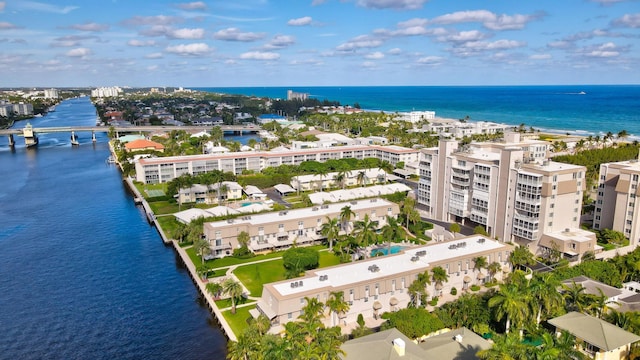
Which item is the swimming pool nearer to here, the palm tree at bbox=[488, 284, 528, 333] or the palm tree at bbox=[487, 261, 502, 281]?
the palm tree at bbox=[487, 261, 502, 281]

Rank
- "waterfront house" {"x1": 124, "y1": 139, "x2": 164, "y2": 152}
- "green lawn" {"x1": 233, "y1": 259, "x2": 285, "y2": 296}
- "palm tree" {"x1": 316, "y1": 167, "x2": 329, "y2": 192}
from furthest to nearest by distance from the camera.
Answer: "waterfront house" {"x1": 124, "y1": 139, "x2": 164, "y2": 152} < "palm tree" {"x1": 316, "y1": 167, "x2": 329, "y2": 192} < "green lawn" {"x1": 233, "y1": 259, "x2": 285, "y2": 296}

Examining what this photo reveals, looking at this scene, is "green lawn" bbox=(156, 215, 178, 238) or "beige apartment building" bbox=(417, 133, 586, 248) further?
"green lawn" bbox=(156, 215, 178, 238)

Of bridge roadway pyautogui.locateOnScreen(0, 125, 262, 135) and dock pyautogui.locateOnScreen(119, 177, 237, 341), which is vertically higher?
bridge roadway pyautogui.locateOnScreen(0, 125, 262, 135)

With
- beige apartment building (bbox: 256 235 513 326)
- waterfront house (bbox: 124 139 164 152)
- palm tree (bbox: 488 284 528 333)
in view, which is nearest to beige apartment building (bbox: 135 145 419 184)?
waterfront house (bbox: 124 139 164 152)

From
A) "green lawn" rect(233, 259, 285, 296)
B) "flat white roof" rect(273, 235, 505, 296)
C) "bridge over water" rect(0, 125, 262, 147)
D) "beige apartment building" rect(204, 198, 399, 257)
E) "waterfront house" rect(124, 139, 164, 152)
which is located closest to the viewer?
"flat white roof" rect(273, 235, 505, 296)

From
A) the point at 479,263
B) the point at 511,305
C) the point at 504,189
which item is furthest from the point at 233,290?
the point at 504,189

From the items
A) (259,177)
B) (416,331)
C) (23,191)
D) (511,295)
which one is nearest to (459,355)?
(416,331)

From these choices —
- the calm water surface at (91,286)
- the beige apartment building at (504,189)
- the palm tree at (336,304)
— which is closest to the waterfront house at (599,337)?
the palm tree at (336,304)
